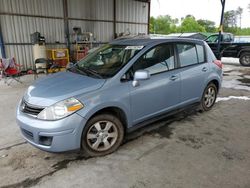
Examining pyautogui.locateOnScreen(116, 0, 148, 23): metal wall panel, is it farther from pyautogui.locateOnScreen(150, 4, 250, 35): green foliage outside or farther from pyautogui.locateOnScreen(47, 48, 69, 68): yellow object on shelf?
pyautogui.locateOnScreen(150, 4, 250, 35): green foliage outside

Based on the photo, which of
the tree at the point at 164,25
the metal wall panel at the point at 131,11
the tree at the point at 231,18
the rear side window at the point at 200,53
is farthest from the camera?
the tree at the point at 164,25

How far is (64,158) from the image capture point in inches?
115

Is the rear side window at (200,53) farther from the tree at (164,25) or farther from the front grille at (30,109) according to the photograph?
the tree at (164,25)

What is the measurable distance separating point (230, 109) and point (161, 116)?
211 centimetres

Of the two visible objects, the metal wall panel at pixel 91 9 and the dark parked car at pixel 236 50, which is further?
the dark parked car at pixel 236 50

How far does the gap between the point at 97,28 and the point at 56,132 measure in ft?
34.8

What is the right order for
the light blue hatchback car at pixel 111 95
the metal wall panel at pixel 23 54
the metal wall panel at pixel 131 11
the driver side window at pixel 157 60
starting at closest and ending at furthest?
the light blue hatchback car at pixel 111 95, the driver side window at pixel 157 60, the metal wall panel at pixel 23 54, the metal wall panel at pixel 131 11

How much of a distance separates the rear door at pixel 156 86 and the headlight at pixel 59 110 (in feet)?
2.78

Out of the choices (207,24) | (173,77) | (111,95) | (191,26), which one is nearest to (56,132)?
(111,95)

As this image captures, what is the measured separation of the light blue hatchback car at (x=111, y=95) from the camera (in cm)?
256

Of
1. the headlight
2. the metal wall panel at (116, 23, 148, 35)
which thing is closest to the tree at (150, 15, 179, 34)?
the metal wall panel at (116, 23, 148, 35)

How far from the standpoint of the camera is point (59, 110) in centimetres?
253

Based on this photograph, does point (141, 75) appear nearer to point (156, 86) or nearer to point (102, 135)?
point (156, 86)

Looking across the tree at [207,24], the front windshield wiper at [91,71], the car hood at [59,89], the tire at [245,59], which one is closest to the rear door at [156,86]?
the front windshield wiper at [91,71]
